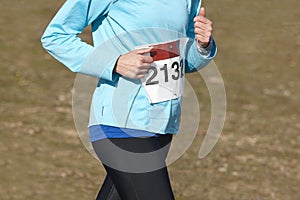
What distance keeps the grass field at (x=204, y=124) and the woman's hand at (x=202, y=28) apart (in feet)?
9.39

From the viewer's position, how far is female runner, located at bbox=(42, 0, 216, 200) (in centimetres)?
393

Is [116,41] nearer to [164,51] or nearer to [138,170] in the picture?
[164,51]

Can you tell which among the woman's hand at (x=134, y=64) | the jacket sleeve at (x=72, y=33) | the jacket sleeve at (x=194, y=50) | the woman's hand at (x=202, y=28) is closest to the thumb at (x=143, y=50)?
the woman's hand at (x=134, y=64)

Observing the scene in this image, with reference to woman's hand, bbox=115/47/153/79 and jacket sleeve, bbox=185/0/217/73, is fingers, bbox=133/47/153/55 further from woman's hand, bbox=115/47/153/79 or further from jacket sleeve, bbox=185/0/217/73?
jacket sleeve, bbox=185/0/217/73

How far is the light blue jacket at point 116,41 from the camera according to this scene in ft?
12.9

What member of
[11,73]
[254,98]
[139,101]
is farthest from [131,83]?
[11,73]

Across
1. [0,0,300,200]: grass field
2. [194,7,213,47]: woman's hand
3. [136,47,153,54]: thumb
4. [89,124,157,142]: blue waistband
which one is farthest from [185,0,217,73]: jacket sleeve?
[0,0,300,200]: grass field

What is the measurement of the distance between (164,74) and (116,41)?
0.93ft

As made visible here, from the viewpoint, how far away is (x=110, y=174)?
13.4 feet

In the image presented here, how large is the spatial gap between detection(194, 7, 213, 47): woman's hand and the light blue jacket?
7 cm

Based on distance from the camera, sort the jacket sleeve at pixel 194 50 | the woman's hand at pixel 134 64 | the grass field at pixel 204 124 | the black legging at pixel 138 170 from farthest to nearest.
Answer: the grass field at pixel 204 124
the jacket sleeve at pixel 194 50
the black legging at pixel 138 170
the woman's hand at pixel 134 64

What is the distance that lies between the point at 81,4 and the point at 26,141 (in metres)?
4.25

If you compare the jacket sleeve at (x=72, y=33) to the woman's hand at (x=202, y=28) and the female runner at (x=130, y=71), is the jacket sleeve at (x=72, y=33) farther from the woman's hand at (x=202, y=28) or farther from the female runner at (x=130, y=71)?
the woman's hand at (x=202, y=28)

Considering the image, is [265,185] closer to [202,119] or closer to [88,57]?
[202,119]
